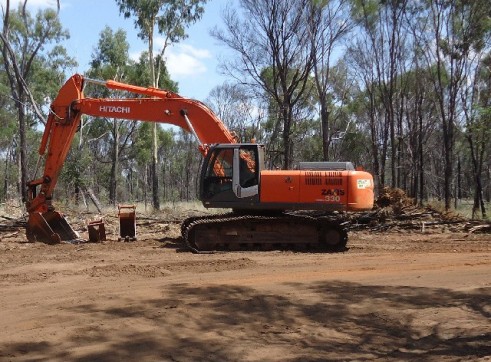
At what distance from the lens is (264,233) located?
42.6 ft

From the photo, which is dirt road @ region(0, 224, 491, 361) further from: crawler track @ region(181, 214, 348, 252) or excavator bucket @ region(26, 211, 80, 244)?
excavator bucket @ region(26, 211, 80, 244)

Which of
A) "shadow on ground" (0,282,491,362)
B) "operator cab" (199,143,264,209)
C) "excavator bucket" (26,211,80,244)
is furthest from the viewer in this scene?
"excavator bucket" (26,211,80,244)

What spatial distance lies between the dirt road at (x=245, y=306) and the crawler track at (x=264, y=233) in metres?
0.50

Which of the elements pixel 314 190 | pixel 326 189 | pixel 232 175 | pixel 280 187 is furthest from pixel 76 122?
pixel 326 189

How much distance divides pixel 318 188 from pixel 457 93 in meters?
22.5

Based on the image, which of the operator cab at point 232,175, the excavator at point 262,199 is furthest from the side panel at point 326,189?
the operator cab at point 232,175

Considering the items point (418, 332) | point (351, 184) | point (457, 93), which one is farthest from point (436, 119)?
point (418, 332)

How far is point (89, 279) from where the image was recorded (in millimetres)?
9820

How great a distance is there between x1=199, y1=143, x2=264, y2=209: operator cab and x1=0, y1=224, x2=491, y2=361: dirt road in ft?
4.20

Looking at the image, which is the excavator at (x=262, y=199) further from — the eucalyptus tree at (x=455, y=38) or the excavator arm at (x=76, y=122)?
the eucalyptus tree at (x=455, y=38)

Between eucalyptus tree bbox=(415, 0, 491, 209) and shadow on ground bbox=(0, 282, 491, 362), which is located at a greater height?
eucalyptus tree bbox=(415, 0, 491, 209)

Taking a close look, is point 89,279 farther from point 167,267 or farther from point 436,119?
point 436,119

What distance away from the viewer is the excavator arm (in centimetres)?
1392

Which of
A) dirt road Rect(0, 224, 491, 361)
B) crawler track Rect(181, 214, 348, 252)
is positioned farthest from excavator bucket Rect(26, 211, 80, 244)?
crawler track Rect(181, 214, 348, 252)
